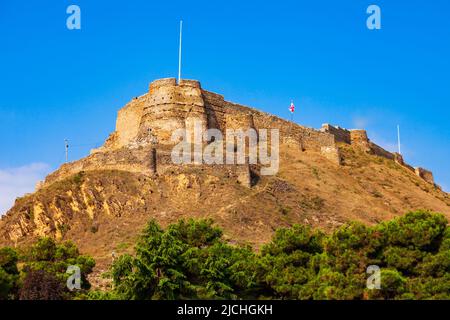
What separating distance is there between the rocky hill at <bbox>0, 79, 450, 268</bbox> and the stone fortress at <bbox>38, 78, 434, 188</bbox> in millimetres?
71

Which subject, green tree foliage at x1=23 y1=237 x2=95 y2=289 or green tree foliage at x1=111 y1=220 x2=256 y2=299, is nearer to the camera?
green tree foliage at x1=111 y1=220 x2=256 y2=299

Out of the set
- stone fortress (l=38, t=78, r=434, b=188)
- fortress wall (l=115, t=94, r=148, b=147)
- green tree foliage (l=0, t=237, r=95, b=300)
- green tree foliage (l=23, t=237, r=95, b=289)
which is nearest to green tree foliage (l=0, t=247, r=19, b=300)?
green tree foliage (l=0, t=237, r=95, b=300)

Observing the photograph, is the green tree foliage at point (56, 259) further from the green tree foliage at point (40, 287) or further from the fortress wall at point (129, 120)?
the fortress wall at point (129, 120)

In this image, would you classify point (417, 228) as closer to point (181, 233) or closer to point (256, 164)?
point (181, 233)

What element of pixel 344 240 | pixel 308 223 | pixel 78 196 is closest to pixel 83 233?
pixel 78 196

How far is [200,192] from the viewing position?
47656 mm

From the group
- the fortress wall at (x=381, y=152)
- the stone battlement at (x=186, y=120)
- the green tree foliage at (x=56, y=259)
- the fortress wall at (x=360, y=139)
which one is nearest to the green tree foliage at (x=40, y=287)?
the green tree foliage at (x=56, y=259)

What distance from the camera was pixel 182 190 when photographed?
47.8m

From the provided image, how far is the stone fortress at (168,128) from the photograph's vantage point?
4978 cm

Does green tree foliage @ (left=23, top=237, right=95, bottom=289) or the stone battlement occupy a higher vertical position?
the stone battlement

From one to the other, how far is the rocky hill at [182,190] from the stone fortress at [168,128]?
71mm

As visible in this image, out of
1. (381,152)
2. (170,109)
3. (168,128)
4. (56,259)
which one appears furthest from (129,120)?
(381,152)

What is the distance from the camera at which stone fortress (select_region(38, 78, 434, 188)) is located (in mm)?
49781

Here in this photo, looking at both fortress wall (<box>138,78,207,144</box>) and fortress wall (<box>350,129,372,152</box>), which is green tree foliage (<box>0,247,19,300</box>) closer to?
fortress wall (<box>138,78,207,144</box>)
